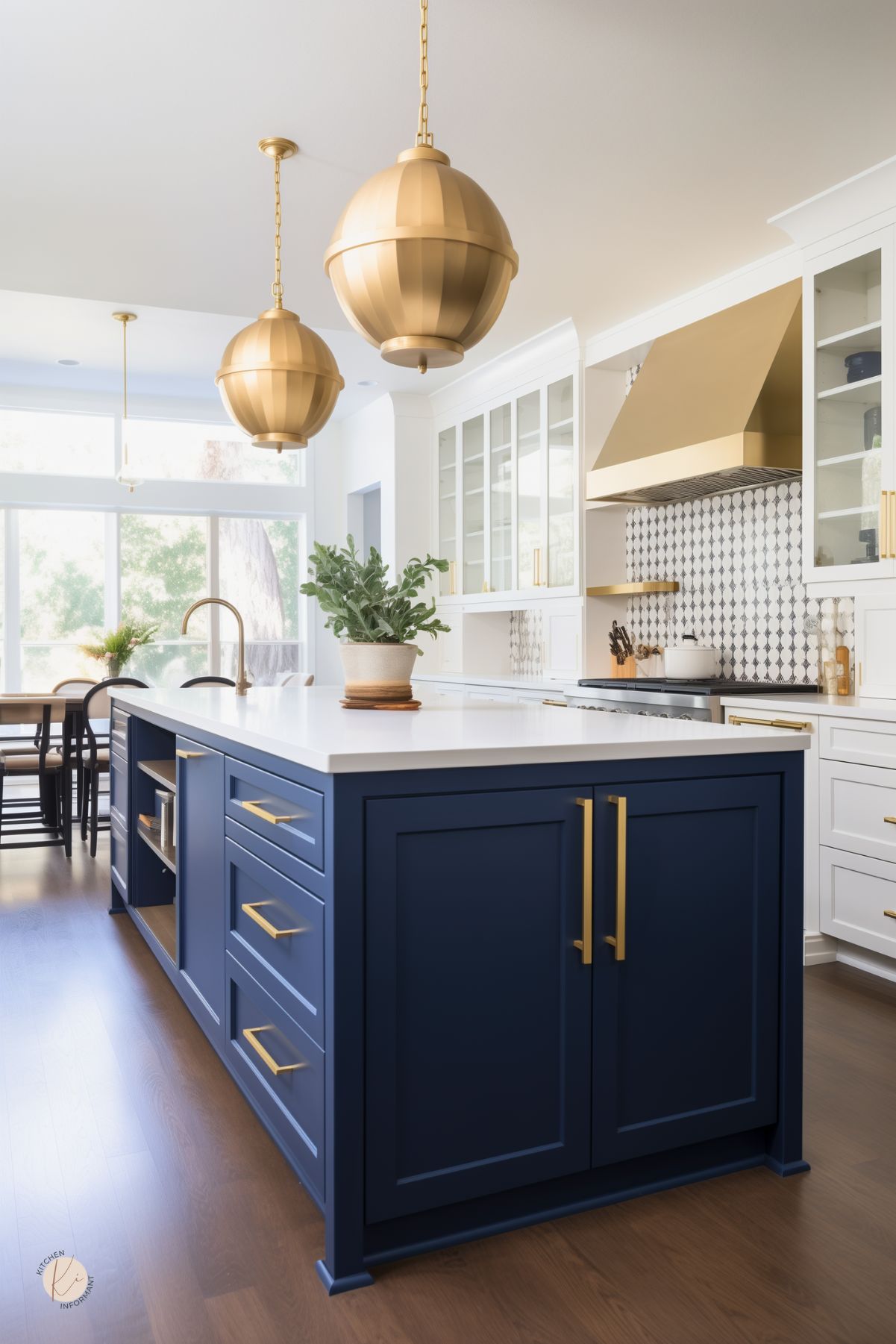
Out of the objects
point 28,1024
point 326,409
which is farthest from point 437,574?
point 28,1024

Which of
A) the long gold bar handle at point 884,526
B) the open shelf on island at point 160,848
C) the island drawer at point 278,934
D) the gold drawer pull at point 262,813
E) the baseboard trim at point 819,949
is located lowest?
the baseboard trim at point 819,949

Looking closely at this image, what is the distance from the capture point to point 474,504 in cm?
651

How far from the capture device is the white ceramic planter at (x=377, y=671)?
2.76 m

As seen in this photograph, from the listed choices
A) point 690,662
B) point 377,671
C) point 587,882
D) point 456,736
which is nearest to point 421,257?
point 456,736

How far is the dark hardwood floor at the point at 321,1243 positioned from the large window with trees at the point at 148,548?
18.0 feet

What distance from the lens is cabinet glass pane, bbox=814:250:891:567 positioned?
352 cm

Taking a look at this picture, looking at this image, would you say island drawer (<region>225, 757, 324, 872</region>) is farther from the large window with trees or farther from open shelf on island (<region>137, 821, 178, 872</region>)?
the large window with trees

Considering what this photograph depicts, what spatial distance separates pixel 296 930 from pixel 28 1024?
4.80 ft

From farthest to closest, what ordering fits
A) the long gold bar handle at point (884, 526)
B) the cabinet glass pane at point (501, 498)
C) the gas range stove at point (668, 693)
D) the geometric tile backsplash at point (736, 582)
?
the cabinet glass pane at point (501, 498), the geometric tile backsplash at point (736, 582), the gas range stove at point (668, 693), the long gold bar handle at point (884, 526)

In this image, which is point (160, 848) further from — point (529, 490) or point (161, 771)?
point (529, 490)

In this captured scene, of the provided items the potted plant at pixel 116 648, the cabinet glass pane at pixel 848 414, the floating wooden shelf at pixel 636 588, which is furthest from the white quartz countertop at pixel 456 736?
the potted plant at pixel 116 648

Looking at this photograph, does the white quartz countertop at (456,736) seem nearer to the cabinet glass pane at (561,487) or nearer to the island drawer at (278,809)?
the island drawer at (278,809)

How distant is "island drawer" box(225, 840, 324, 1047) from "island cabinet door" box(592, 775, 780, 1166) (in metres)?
0.51

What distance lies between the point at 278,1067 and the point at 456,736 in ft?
2.34
